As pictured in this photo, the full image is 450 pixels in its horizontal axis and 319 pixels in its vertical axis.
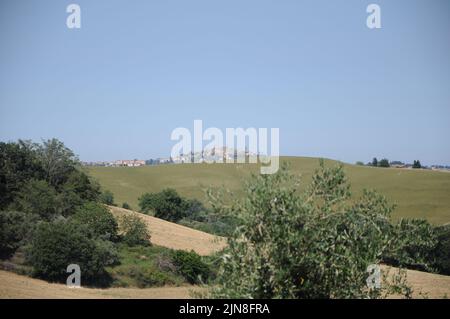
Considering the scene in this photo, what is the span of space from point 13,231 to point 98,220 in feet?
27.7

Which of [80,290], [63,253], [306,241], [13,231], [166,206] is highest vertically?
[306,241]

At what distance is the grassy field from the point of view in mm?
73688

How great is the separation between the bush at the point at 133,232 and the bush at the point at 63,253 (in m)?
9.93

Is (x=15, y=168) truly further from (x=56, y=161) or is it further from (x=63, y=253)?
(x=63, y=253)

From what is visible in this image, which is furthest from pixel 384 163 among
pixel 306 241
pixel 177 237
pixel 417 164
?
pixel 306 241

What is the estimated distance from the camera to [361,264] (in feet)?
35.6

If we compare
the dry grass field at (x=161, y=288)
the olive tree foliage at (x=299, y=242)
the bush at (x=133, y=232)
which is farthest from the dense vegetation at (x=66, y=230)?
the olive tree foliage at (x=299, y=242)

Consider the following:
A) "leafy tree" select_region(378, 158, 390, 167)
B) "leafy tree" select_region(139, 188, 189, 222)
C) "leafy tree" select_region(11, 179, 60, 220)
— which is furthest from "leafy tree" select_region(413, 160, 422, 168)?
"leafy tree" select_region(11, 179, 60, 220)

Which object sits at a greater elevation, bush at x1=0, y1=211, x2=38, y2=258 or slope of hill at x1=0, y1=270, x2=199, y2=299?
bush at x1=0, y1=211, x2=38, y2=258

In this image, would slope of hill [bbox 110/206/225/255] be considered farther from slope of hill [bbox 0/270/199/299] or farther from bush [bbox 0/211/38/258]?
bush [bbox 0/211/38/258]

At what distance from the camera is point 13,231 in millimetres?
33781

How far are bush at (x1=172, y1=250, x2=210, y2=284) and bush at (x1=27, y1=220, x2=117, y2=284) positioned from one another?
594 centimetres
